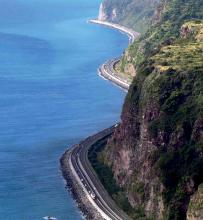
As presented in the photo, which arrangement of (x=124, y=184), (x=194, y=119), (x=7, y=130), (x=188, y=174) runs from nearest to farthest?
1. (x=188, y=174)
2. (x=194, y=119)
3. (x=124, y=184)
4. (x=7, y=130)

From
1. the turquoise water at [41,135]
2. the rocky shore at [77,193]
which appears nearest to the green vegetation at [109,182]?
the rocky shore at [77,193]

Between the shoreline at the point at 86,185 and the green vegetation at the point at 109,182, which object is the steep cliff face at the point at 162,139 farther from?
the shoreline at the point at 86,185

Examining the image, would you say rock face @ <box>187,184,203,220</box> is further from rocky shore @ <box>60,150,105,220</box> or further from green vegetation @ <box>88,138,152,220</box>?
rocky shore @ <box>60,150,105,220</box>

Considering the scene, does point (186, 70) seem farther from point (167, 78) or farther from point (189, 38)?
point (189, 38)

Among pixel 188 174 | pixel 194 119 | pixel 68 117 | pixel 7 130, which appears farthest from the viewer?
pixel 68 117

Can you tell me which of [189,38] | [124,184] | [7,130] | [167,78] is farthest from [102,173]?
[189,38]

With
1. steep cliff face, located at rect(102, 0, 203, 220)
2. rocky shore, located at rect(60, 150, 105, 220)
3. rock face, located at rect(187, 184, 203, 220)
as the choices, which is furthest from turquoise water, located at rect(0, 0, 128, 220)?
rock face, located at rect(187, 184, 203, 220)
